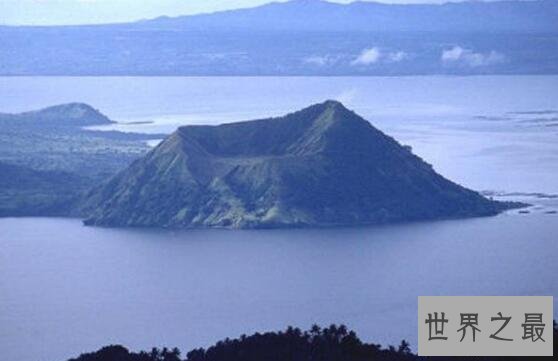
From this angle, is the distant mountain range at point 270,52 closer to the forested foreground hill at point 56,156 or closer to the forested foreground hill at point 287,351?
the forested foreground hill at point 56,156

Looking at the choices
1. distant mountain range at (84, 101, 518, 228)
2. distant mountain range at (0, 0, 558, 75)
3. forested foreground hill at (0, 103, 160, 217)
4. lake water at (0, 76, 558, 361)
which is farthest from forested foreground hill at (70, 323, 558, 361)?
distant mountain range at (0, 0, 558, 75)

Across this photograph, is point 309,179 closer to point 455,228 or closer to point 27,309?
point 455,228

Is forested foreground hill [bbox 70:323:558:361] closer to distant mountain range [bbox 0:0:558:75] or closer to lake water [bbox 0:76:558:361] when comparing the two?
lake water [bbox 0:76:558:361]

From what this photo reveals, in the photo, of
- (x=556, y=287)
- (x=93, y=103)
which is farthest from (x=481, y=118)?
(x=556, y=287)

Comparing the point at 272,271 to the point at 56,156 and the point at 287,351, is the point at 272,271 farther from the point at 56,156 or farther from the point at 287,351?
the point at 56,156

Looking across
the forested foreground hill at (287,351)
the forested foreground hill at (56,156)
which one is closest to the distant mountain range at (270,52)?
the forested foreground hill at (56,156)
